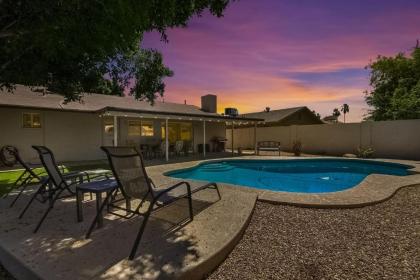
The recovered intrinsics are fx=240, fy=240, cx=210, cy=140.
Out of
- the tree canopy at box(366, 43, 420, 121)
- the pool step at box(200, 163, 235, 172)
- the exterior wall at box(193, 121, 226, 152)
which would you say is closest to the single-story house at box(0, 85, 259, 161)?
the pool step at box(200, 163, 235, 172)

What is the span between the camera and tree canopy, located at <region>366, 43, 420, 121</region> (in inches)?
756

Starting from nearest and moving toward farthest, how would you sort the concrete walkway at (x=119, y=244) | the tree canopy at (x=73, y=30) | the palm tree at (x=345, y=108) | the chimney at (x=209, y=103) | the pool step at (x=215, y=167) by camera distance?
the concrete walkway at (x=119, y=244) → the tree canopy at (x=73, y=30) → the pool step at (x=215, y=167) → the chimney at (x=209, y=103) → the palm tree at (x=345, y=108)

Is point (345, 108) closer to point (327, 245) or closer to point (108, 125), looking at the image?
point (108, 125)

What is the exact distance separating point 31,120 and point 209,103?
13706mm

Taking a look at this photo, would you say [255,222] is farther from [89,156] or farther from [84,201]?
[89,156]

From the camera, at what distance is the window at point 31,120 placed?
479 inches

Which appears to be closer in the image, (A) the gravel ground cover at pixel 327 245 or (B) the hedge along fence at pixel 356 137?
(A) the gravel ground cover at pixel 327 245

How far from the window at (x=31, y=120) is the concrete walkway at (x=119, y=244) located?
31.3 feet

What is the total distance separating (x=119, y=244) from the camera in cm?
307

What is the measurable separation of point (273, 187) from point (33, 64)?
8.37m

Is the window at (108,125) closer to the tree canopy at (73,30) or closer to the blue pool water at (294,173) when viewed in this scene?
the tree canopy at (73,30)

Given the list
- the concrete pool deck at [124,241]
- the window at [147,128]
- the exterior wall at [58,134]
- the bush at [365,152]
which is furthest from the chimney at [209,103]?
the concrete pool deck at [124,241]

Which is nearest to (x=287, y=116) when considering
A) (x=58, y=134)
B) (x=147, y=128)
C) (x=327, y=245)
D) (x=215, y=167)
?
(x=147, y=128)

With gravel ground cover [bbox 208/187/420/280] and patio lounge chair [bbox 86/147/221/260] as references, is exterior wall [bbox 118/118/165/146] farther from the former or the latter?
gravel ground cover [bbox 208/187/420/280]
